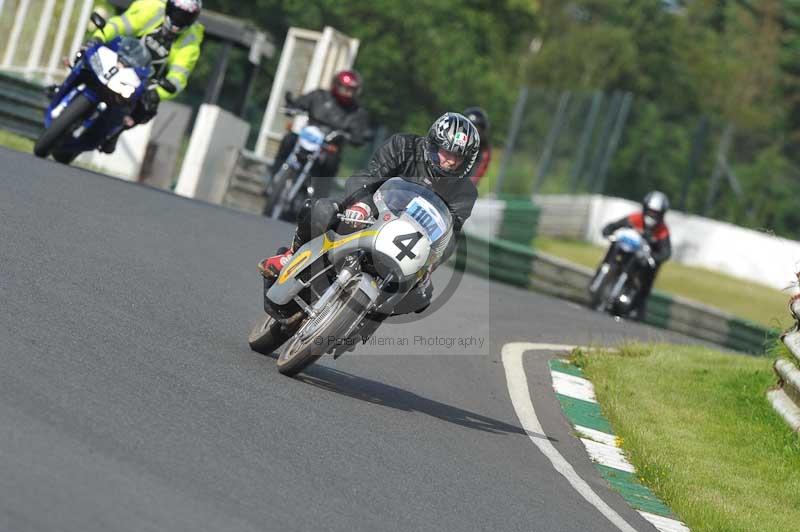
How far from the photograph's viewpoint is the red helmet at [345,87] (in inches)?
786

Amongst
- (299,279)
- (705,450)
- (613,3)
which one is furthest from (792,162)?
(613,3)

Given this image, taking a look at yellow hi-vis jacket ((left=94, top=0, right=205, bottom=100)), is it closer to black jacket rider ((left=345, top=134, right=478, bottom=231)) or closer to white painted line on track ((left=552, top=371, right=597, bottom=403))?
white painted line on track ((left=552, top=371, right=597, bottom=403))

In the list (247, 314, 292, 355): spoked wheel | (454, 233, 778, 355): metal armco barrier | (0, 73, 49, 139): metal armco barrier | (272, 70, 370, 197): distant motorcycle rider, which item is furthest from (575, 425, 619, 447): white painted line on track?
(0, 73, 49, 139): metal armco barrier

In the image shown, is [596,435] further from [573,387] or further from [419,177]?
[419,177]

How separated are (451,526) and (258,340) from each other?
10.1 ft

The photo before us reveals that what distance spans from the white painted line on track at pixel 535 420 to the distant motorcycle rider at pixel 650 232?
6374 millimetres

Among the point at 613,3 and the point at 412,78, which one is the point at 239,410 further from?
the point at 613,3

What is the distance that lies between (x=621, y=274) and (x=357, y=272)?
12.3 m

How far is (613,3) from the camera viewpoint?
88.4 metres

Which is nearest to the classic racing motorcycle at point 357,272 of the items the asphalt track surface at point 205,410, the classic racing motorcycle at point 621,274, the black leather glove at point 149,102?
the asphalt track surface at point 205,410

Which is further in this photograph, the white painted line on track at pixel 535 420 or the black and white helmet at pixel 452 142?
the black and white helmet at pixel 452 142

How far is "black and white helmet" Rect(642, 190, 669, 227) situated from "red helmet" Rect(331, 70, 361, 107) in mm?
3898

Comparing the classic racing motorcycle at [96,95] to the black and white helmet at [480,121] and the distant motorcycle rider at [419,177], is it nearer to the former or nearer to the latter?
the black and white helmet at [480,121]

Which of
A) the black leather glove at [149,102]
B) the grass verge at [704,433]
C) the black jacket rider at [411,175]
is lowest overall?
the grass verge at [704,433]
